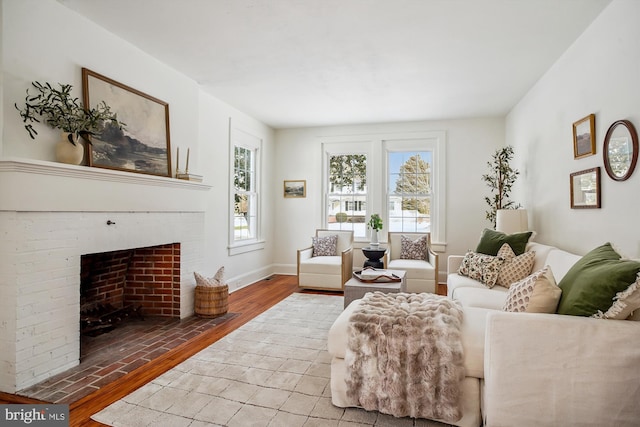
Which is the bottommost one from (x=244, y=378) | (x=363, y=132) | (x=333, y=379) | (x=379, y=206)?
(x=244, y=378)

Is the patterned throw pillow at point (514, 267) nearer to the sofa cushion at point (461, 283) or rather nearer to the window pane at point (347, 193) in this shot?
the sofa cushion at point (461, 283)

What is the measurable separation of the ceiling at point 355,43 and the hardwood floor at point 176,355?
108 inches

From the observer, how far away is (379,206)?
6.27 metres

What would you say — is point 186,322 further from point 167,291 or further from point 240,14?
point 240,14

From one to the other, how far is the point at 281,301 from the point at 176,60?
3.09 metres

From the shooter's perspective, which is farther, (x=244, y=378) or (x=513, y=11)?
(x=513, y=11)

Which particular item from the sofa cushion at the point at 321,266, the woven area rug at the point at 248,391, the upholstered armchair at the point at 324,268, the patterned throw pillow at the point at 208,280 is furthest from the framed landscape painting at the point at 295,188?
the woven area rug at the point at 248,391

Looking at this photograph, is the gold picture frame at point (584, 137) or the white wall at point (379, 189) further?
the white wall at point (379, 189)

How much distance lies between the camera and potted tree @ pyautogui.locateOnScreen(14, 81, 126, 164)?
250 centimetres

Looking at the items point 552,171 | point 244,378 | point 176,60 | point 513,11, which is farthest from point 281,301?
point 513,11

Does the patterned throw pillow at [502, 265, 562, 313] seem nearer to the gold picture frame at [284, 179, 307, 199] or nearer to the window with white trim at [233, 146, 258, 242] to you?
the window with white trim at [233, 146, 258, 242]

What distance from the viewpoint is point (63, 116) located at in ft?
8.59

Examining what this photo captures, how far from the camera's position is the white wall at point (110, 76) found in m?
2.41

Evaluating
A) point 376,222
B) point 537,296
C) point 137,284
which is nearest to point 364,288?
point 537,296
